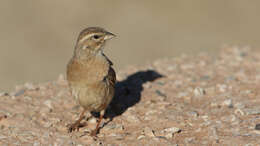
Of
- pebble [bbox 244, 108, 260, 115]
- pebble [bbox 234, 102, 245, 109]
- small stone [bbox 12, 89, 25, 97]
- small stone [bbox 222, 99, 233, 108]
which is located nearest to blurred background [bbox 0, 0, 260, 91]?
small stone [bbox 12, 89, 25, 97]

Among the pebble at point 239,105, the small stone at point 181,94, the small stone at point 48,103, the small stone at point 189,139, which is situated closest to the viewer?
the small stone at point 189,139

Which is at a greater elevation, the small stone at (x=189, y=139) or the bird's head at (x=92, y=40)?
the bird's head at (x=92, y=40)

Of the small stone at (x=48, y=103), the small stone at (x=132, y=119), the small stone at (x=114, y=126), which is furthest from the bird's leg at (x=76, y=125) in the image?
the small stone at (x=48, y=103)

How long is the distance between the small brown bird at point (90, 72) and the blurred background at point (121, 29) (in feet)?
34.9

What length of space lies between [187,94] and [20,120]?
336cm

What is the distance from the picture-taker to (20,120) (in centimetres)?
814

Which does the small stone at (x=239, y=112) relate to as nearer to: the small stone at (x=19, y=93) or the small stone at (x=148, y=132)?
the small stone at (x=148, y=132)

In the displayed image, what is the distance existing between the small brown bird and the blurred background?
34.9 ft

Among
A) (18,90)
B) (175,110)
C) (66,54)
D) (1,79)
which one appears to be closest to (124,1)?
(66,54)

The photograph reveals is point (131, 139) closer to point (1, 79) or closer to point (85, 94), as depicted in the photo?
point (85, 94)

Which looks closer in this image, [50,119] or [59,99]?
[50,119]

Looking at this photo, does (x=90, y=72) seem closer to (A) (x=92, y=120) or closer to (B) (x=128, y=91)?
(A) (x=92, y=120)

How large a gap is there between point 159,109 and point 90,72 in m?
1.60

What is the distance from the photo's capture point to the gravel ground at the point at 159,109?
7.54 metres
